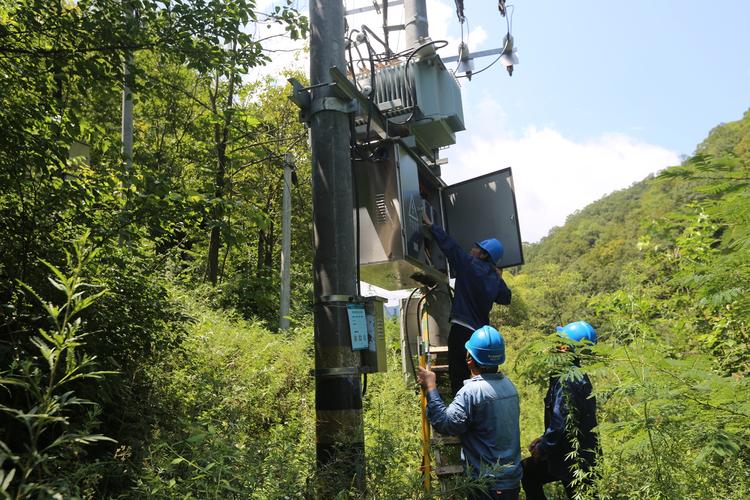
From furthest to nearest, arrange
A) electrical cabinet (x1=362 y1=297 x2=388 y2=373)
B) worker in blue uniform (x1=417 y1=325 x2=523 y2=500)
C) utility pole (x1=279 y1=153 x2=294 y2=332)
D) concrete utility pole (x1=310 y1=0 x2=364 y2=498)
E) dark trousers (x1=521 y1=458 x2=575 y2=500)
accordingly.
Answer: utility pole (x1=279 y1=153 x2=294 y2=332) → dark trousers (x1=521 y1=458 x2=575 y2=500) → electrical cabinet (x1=362 y1=297 x2=388 y2=373) → worker in blue uniform (x1=417 y1=325 x2=523 y2=500) → concrete utility pole (x1=310 y1=0 x2=364 y2=498)

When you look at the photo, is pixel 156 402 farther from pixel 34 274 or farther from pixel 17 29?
pixel 17 29

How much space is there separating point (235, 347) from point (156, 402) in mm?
3200

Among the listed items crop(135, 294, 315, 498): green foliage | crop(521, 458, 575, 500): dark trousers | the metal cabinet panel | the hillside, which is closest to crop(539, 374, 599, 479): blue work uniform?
crop(521, 458, 575, 500): dark trousers

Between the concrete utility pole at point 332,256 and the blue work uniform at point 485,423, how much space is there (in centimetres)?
62

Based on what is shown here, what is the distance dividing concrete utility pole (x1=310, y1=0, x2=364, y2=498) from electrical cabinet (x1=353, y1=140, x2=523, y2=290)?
0.62 meters

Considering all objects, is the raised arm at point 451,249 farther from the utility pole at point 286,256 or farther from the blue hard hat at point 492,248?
the utility pole at point 286,256

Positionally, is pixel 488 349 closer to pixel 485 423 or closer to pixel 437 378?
pixel 485 423

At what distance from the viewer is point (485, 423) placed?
11.8 ft

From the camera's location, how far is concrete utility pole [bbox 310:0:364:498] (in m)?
3.38

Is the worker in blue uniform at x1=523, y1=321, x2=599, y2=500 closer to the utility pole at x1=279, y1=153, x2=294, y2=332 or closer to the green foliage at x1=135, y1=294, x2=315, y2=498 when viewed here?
the green foliage at x1=135, y1=294, x2=315, y2=498

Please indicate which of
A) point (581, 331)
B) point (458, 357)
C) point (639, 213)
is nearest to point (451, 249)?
point (458, 357)

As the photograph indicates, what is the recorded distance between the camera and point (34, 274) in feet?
13.7

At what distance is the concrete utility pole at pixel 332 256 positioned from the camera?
11.1 feet

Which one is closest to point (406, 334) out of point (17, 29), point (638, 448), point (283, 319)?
point (638, 448)
